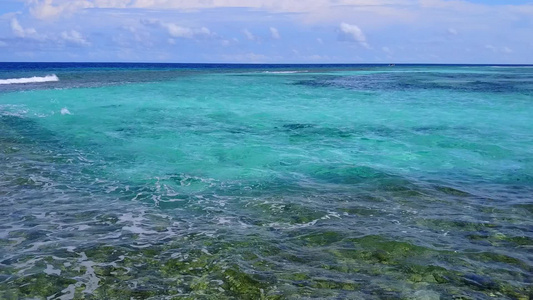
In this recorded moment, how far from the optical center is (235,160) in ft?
53.9

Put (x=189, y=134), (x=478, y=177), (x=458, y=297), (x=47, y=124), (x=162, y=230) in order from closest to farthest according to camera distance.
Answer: (x=458, y=297)
(x=162, y=230)
(x=478, y=177)
(x=189, y=134)
(x=47, y=124)

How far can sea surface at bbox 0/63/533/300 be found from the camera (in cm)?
748

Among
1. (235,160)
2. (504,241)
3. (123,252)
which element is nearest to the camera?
(123,252)

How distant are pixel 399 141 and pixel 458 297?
46.2 feet

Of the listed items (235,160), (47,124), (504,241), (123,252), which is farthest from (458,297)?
(47,124)

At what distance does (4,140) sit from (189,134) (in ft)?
26.0

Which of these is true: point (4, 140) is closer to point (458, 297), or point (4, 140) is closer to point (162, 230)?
point (162, 230)

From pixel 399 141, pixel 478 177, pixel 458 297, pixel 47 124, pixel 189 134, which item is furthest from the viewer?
pixel 47 124

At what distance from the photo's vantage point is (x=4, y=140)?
19.6 metres

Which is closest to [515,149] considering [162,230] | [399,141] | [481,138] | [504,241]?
[481,138]

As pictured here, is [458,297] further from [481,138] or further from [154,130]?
[154,130]

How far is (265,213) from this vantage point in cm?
1084

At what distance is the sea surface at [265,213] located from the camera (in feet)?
24.5

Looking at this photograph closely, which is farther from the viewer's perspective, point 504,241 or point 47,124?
point 47,124
